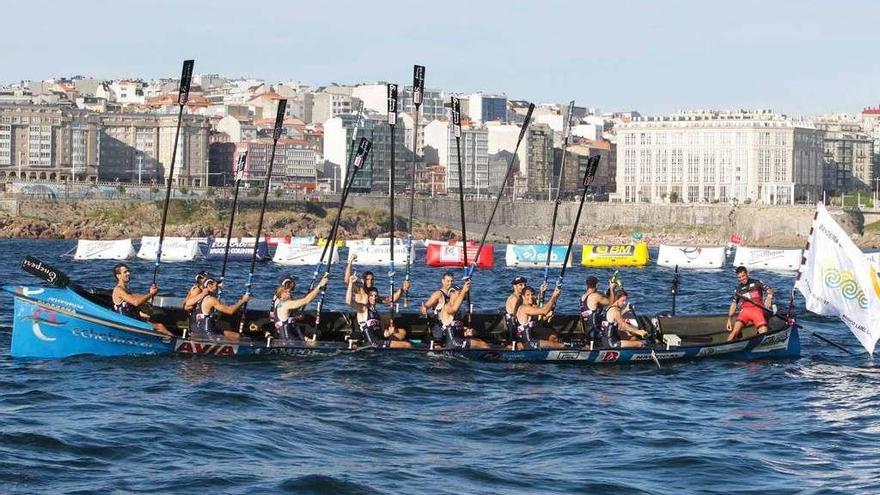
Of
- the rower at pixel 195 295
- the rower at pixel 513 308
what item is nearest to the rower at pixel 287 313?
the rower at pixel 195 295

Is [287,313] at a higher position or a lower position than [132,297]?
lower

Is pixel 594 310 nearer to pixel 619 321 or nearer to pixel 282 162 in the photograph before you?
pixel 619 321

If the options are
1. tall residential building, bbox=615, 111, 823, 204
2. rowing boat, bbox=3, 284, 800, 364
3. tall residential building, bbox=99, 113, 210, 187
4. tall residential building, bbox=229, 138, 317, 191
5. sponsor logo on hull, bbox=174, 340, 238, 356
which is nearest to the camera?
rowing boat, bbox=3, 284, 800, 364

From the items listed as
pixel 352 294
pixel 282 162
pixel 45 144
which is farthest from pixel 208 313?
pixel 282 162

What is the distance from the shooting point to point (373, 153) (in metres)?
187

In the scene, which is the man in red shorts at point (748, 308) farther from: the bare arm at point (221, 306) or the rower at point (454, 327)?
the bare arm at point (221, 306)

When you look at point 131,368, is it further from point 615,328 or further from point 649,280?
point 649,280

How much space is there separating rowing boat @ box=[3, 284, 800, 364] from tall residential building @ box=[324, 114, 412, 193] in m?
151

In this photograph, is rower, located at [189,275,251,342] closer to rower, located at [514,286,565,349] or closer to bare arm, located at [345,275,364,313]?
bare arm, located at [345,275,364,313]

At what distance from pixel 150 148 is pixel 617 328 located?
158 m

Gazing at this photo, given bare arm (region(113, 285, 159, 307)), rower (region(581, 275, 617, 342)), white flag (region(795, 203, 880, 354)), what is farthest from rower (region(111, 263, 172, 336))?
white flag (region(795, 203, 880, 354))

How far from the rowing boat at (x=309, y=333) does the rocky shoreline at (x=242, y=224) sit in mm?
96302

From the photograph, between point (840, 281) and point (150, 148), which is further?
point (150, 148)

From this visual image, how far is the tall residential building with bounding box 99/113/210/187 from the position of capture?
17912 centimetres
